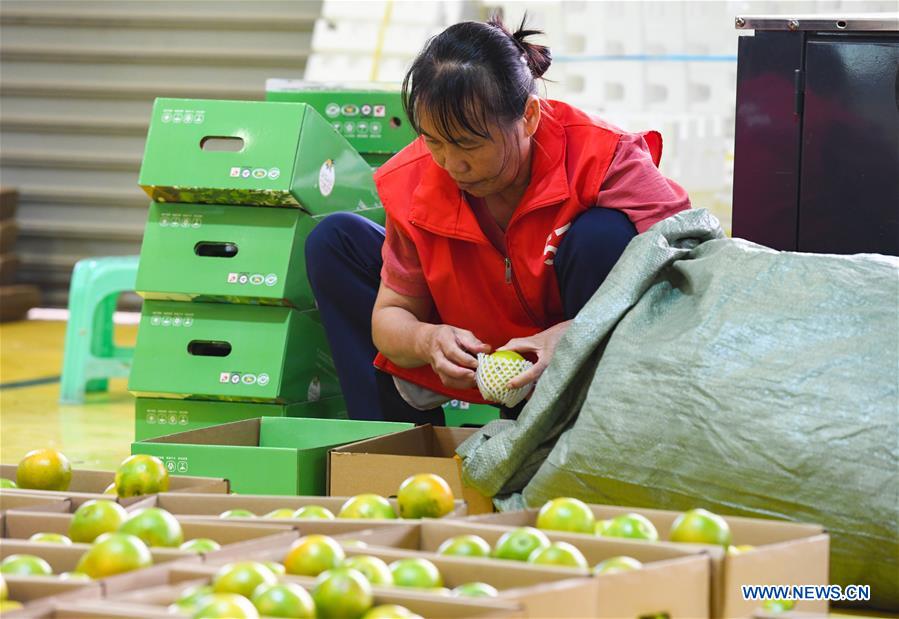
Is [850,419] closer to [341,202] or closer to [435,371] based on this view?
[435,371]

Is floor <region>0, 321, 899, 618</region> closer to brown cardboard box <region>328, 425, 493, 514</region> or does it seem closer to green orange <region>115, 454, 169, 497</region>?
brown cardboard box <region>328, 425, 493, 514</region>

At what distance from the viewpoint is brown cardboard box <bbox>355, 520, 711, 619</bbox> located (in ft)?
3.92

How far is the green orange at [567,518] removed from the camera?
1.42m

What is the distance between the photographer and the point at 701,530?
1.38 m

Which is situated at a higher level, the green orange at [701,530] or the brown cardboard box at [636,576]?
the green orange at [701,530]

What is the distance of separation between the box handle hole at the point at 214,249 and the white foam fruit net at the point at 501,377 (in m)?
1.00

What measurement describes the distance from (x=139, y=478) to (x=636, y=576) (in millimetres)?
753

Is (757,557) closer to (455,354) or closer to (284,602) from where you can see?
(284,602)

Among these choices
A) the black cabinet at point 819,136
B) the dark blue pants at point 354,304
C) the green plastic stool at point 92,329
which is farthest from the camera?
the green plastic stool at point 92,329

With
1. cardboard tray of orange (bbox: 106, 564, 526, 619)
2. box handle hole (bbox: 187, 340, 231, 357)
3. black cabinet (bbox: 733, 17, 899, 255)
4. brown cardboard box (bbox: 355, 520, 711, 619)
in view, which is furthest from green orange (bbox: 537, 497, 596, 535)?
box handle hole (bbox: 187, 340, 231, 357)

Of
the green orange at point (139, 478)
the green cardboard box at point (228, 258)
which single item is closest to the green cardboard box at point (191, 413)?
the green cardboard box at point (228, 258)

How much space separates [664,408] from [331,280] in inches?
40.4

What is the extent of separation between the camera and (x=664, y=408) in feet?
6.22

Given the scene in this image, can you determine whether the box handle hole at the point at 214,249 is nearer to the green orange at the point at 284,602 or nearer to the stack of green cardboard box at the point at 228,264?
the stack of green cardboard box at the point at 228,264
